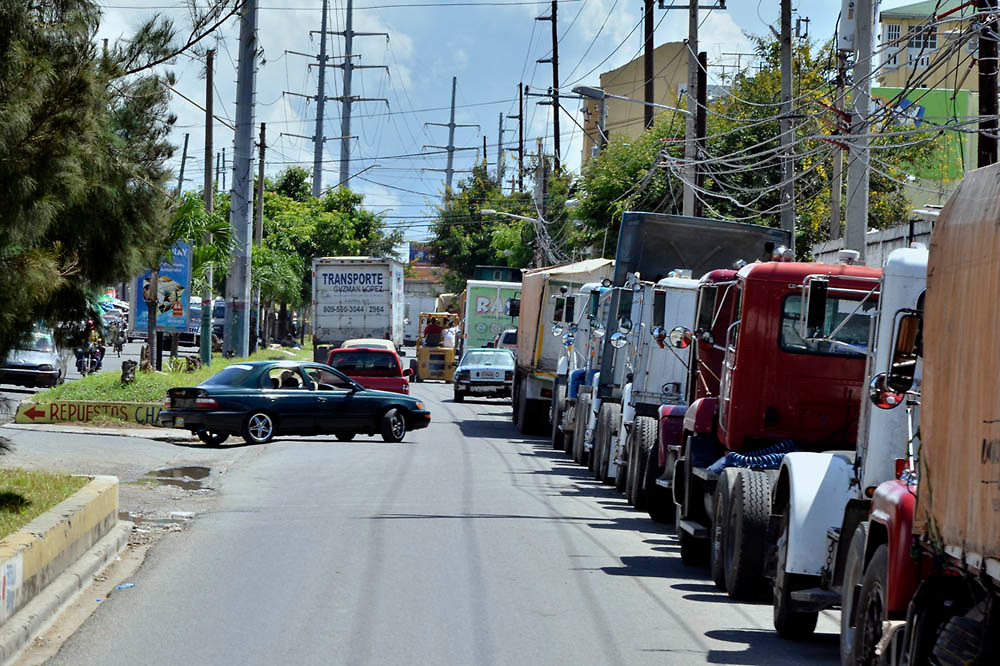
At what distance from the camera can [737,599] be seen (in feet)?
34.3

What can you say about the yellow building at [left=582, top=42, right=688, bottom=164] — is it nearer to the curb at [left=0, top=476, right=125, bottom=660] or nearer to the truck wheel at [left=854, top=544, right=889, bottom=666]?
the curb at [left=0, top=476, right=125, bottom=660]

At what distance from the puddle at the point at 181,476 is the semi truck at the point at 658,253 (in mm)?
5556

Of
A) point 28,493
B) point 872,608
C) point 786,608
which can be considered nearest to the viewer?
point 872,608

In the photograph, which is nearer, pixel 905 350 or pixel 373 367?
pixel 905 350

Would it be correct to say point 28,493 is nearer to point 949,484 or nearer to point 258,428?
point 949,484

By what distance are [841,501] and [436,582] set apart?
341 cm

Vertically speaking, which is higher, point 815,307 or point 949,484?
point 815,307

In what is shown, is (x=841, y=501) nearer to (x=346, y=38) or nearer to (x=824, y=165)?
(x=824, y=165)

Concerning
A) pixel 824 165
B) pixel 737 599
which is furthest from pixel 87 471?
pixel 824 165

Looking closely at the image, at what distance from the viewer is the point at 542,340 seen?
29.5 m

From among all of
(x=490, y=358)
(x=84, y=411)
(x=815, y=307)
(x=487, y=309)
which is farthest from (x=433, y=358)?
(x=815, y=307)

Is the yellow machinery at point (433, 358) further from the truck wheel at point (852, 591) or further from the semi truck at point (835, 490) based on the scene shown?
the truck wheel at point (852, 591)

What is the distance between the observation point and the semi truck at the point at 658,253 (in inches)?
772

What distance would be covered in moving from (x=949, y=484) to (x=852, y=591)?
1.84 meters
